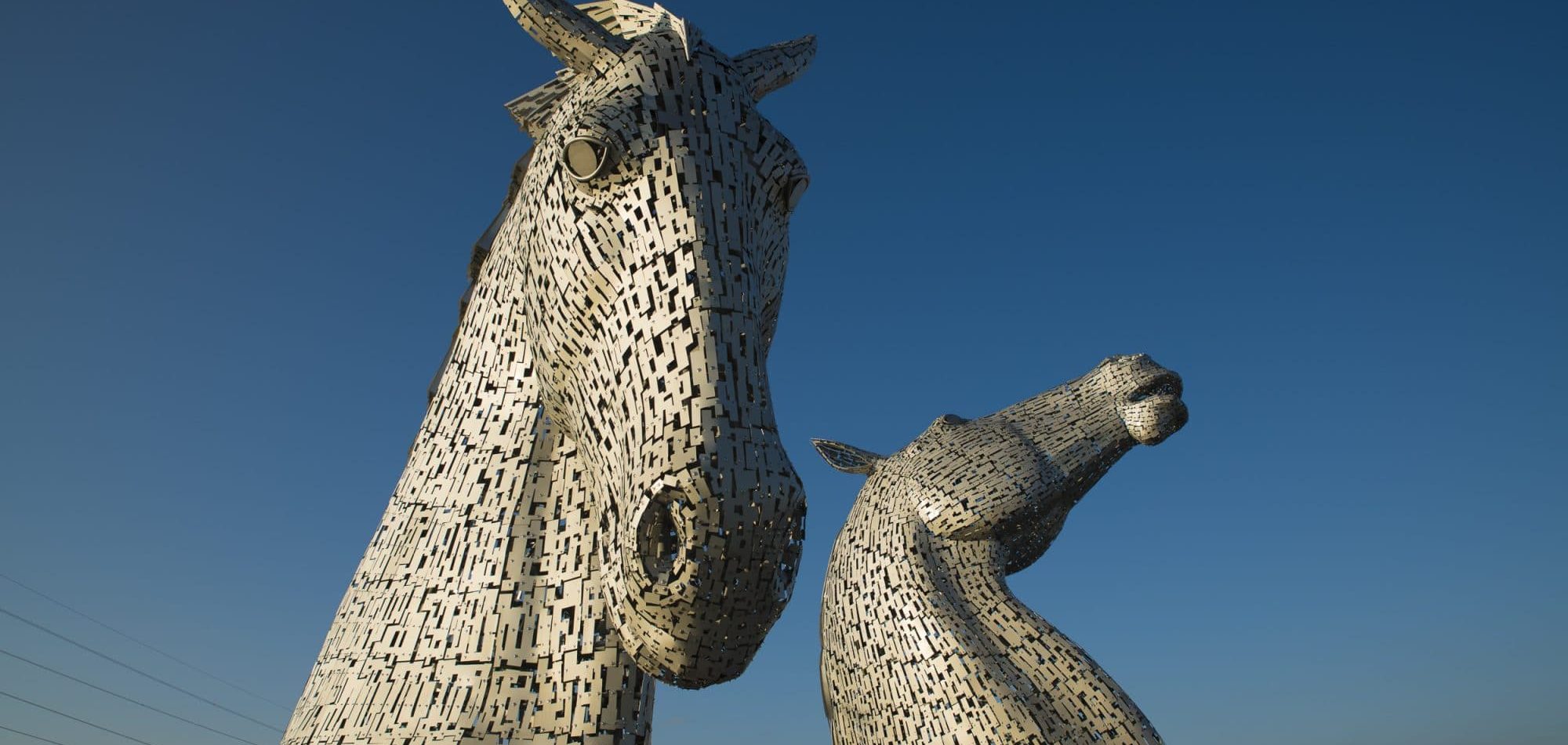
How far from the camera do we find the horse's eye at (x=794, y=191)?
84.7 inches

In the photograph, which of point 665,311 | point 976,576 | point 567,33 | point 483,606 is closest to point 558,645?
point 483,606

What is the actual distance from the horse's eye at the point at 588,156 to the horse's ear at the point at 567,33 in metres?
0.33

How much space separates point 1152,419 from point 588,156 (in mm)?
4939

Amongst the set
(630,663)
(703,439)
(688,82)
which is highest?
(688,82)

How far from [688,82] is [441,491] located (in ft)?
3.28

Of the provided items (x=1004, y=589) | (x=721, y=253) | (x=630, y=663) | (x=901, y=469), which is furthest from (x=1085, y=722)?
(x=721, y=253)

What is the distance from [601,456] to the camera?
1817 millimetres

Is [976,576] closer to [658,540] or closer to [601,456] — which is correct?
[601,456]

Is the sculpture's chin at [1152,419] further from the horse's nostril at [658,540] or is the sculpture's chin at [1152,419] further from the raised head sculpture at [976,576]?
the horse's nostril at [658,540]

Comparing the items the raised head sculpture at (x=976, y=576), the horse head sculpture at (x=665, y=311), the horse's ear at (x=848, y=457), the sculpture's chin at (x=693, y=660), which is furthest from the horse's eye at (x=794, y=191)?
the horse's ear at (x=848, y=457)

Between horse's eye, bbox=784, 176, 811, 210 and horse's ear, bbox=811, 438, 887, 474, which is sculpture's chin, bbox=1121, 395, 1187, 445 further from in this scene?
horse's eye, bbox=784, 176, 811, 210

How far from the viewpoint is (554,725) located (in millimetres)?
1791

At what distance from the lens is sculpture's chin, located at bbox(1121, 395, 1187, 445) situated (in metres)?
5.99

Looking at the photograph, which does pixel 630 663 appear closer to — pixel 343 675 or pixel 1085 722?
pixel 343 675
